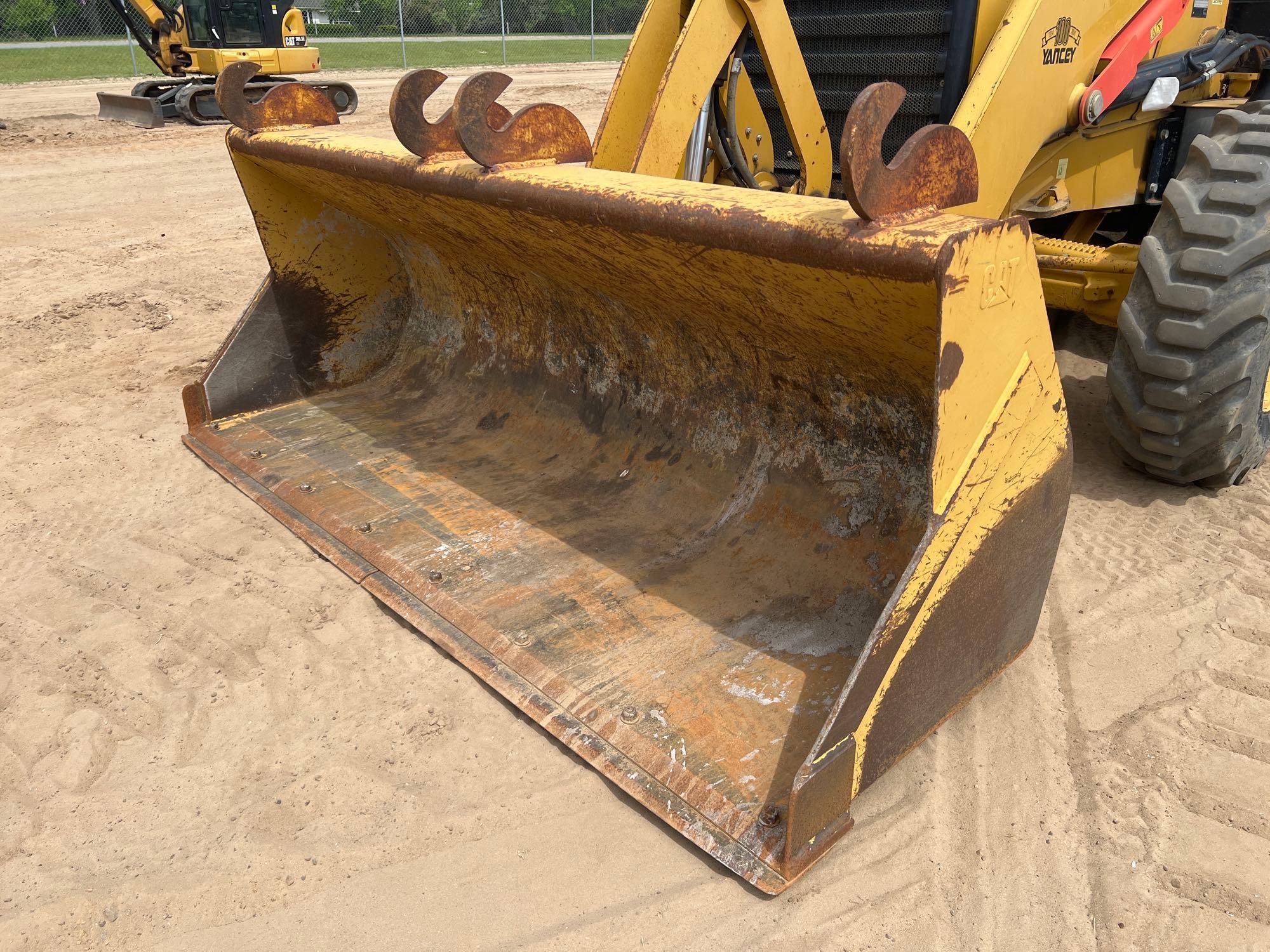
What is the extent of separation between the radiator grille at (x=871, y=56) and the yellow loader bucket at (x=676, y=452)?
1136 millimetres

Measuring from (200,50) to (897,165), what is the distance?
15.2 meters

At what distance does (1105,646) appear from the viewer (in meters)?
2.67

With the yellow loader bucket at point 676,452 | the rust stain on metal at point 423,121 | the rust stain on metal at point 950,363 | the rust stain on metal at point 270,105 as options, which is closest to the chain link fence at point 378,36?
the rust stain on metal at point 270,105

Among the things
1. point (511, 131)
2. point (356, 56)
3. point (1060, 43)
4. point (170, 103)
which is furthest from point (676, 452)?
point (356, 56)

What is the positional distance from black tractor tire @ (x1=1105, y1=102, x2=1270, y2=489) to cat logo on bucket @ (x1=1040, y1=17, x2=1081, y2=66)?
0.52m

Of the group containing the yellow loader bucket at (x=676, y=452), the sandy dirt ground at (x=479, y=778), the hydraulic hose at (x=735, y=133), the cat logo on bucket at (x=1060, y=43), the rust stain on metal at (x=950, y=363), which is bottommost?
the sandy dirt ground at (x=479, y=778)

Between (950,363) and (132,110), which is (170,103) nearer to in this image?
(132,110)

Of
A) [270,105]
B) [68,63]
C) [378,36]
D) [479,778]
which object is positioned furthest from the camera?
[378,36]

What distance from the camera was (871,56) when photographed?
3338mm

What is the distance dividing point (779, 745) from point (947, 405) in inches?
31.7

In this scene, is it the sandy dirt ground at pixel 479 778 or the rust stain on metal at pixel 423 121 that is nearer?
the sandy dirt ground at pixel 479 778

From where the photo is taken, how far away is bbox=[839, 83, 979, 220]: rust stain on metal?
5.61ft

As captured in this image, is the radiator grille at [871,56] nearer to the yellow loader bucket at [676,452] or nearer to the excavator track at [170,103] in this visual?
the yellow loader bucket at [676,452]

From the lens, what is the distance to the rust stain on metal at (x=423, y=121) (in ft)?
9.25
